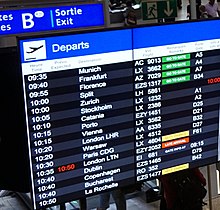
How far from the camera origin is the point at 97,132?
1465 millimetres

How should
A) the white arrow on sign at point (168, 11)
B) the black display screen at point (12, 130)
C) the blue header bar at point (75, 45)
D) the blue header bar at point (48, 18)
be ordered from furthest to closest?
1. the white arrow on sign at point (168, 11)
2. the blue header bar at point (48, 18)
3. the black display screen at point (12, 130)
4. the blue header bar at point (75, 45)

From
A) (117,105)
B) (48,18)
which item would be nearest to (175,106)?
(117,105)

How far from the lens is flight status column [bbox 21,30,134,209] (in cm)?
135

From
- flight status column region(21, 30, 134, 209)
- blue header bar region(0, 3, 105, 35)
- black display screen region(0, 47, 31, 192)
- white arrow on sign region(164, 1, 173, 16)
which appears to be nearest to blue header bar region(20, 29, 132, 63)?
flight status column region(21, 30, 134, 209)

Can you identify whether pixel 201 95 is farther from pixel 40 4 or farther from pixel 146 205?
pixel 146 205

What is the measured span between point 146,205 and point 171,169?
2831 millimetres

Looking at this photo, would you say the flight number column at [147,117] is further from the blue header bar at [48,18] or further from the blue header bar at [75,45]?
the blue header bar at [48,18]

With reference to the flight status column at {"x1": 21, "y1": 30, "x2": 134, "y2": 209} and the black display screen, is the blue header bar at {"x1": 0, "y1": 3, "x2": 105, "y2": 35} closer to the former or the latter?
the black display screen

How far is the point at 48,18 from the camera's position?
2883 mm

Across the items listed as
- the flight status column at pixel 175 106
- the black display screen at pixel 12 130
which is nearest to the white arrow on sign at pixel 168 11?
the flight status column at pixel 175 106

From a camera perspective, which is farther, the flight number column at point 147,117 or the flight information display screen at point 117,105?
the flight number column at point 147,117

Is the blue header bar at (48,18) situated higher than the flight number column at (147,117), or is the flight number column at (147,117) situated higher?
the blue header bar at (48,18)

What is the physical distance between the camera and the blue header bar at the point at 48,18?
9.22 ft

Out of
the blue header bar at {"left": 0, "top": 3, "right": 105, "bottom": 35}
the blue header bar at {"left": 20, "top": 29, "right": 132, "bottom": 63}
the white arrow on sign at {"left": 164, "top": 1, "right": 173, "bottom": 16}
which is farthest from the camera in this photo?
the white arrow on sign at {"left": 164, "top": 1, "right": 173, "bottom": 16}
